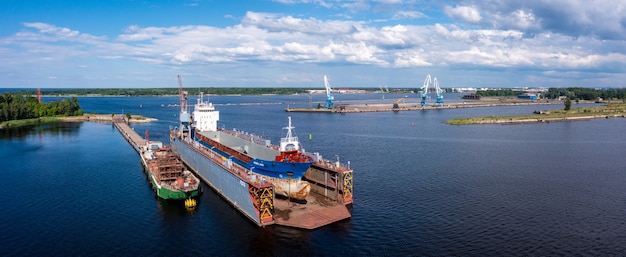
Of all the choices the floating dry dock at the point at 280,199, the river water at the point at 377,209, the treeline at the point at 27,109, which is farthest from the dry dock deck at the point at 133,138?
the treeline at the point at 27,109

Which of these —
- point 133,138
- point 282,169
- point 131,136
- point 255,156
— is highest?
point 282,169

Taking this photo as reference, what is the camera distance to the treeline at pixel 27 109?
123500 mm

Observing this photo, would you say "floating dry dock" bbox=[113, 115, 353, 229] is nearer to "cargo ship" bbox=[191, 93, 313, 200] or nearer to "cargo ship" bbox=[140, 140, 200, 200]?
"cargo ship" bbox=[191, 93, 313, 200]

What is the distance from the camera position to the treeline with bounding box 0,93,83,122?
405 ft

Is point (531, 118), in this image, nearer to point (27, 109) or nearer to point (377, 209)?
point (377, 209)

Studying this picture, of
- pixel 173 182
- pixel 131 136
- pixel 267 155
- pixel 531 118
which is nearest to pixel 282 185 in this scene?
pixel 267 155

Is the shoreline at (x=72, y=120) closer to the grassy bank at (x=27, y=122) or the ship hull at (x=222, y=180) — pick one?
the grassy bank at (x=27, y=122)

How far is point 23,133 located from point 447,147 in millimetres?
97665

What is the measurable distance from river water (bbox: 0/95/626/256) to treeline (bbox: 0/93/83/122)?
61742 mm

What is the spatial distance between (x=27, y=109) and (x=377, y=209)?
426 ft

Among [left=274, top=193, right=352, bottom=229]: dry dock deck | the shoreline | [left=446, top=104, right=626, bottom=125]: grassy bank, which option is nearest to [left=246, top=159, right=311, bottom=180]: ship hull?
[left=274, top=193, right=352, bottom=229]: dry dock deck

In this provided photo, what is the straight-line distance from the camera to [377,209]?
4059 cm

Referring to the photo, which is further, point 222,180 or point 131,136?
point 131,136

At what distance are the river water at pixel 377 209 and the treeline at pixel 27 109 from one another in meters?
61.7
